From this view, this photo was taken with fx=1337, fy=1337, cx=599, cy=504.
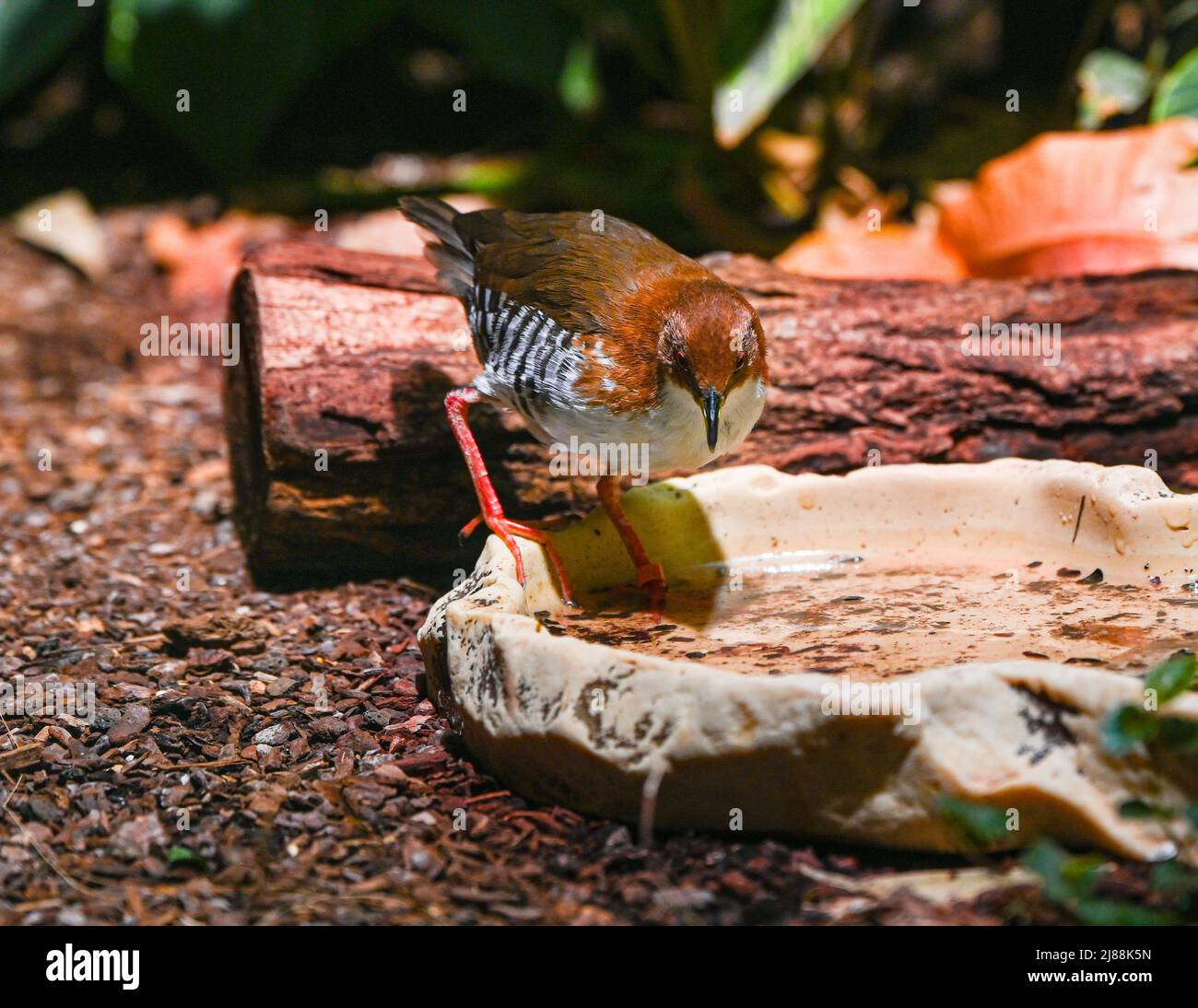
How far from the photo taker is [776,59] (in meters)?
7.75

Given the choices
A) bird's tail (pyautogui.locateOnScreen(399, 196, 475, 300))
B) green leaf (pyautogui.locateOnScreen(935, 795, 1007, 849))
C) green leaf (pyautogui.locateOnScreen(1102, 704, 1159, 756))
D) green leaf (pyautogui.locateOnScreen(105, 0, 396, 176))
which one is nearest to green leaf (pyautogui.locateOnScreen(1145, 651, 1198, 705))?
green leaf (pyautogui.locateOnScreen(1102, 704, 1159, 756))

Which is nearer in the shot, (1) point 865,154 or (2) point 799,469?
(2) point 799,469

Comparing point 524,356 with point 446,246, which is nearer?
point 524,356

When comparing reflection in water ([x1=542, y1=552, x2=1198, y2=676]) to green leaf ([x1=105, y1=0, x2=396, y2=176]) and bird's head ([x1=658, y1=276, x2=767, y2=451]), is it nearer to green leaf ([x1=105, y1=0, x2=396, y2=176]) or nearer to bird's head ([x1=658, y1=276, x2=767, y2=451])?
bird's head ([x1=658, y1=276, x2=767, y2=451])

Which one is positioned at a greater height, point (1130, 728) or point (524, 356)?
point (524, 356)

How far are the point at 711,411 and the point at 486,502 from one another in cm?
97

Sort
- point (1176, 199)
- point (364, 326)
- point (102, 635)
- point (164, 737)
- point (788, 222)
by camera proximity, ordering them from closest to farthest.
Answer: point (164, 737) → point (102, 635) → point (364, 326) → point (1176, 199) → point (788, 222)

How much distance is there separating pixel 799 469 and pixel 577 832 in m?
2.24

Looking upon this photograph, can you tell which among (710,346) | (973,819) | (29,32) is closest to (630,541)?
(710,346)

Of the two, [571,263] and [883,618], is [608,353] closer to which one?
[571,263]
